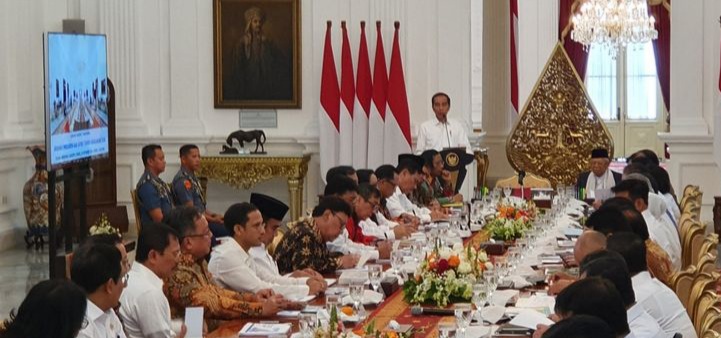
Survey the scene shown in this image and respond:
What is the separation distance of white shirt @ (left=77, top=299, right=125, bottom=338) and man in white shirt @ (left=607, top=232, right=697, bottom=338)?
2.15 meters

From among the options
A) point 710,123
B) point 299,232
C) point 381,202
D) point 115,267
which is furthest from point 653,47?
point 115,267

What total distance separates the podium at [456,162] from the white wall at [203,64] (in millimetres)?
1132

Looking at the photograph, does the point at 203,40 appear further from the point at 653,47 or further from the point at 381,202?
the point at 653,47

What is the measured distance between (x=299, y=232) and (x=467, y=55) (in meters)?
7.13

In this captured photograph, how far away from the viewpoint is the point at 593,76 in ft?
84.0

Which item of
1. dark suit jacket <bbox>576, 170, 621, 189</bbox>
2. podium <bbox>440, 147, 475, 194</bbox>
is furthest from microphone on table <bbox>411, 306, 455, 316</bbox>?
podium <bbox>440, 147, 475, 194</bbox>

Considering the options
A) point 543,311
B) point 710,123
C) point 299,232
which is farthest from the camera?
point 710,123

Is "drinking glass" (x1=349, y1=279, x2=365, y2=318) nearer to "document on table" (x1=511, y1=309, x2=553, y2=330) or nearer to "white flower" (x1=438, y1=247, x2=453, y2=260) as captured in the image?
"white flower" (x1=438, y1=247, x2=453, y2=260)

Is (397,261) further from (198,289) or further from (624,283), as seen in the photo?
(624,283)

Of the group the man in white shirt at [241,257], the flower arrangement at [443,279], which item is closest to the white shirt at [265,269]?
the man in white shirt at [241,257]

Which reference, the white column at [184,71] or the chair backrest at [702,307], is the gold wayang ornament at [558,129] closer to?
the white column at [184,71]

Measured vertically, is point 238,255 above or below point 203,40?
below

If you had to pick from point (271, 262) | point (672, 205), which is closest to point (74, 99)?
point (271, 262)

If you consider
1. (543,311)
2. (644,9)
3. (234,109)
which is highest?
(644,9)
